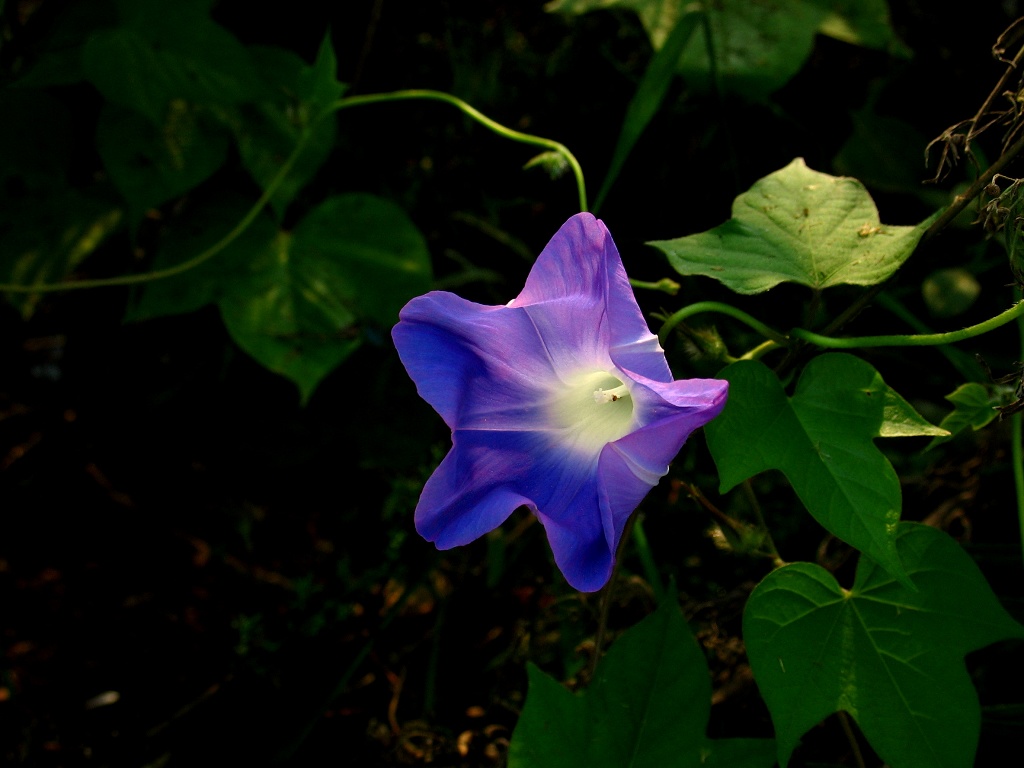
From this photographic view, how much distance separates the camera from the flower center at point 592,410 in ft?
2.84

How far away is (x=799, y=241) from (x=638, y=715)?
0.53 meters

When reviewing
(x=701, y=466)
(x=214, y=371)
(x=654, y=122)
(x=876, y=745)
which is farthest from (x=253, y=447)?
(x=876, y=745)

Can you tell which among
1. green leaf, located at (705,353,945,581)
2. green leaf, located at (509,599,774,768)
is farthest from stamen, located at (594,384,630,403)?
green leaf, located at (509,599,774,768)

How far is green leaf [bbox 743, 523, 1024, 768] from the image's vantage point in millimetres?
808

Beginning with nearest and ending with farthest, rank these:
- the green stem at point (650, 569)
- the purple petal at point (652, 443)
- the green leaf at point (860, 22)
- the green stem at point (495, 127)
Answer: the purple petal at point (652, 443)
the green stem at point (495, 127)
the green stem at point (650, 569)
the green leaf at point (860, 22)

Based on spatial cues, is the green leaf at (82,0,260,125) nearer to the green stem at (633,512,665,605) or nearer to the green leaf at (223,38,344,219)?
the green leaf at (223,38,344,219)

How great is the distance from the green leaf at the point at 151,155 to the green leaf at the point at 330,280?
165 mm

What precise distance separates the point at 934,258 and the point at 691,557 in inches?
25.4

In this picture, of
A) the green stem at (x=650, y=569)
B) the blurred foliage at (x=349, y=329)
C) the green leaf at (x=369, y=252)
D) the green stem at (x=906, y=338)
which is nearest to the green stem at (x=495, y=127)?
the blurred foliage at (x=349, y=329)

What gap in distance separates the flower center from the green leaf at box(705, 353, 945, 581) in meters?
0.12

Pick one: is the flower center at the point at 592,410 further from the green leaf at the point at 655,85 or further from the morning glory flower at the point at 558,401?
the green leaf at the point at 655,85

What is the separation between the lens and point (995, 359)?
1.36 meters

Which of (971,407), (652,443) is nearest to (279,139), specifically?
(652,443)

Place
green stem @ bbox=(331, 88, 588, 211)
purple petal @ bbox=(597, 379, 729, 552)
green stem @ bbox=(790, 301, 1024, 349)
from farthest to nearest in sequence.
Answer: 1. green stem @ bbox=(331, 88, 588, 211)
2. green stem @ bbox=(790, 301, 1024, 349)
3. purple petal @ bbox=(597, 379, 729, 552)
